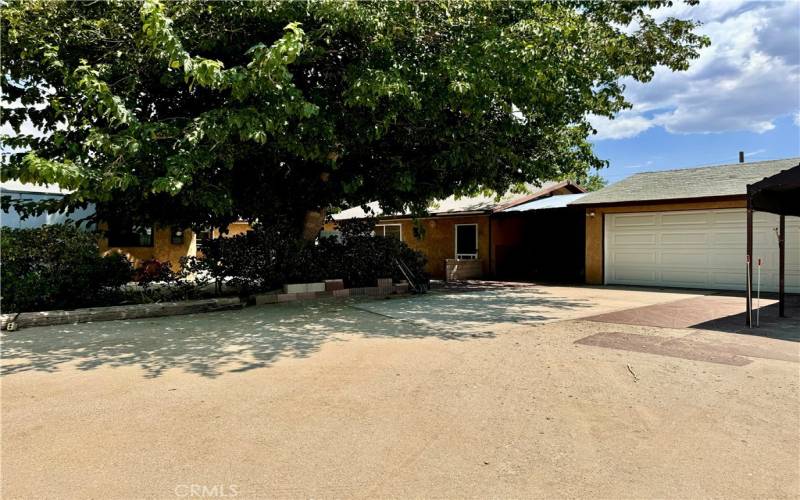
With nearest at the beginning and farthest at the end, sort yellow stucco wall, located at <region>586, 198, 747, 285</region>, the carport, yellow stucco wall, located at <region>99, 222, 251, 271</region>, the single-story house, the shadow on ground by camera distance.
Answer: the shadow on ground < the carport < the single-story house < yellow stucco wall, located at <region>99, 222, 251, 271</region> < yellow stucco wall, located at <region>586, 198, 747, 285</region>

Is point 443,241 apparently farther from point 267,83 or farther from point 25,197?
point 25,197

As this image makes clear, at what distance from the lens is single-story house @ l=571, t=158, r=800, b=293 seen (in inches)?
513

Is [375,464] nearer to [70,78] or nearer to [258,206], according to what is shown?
[70,78]

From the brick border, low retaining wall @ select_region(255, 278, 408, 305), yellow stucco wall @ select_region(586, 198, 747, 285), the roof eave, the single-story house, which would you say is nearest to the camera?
the brick border

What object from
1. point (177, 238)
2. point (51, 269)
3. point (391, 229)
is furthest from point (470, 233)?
point (51, 269)

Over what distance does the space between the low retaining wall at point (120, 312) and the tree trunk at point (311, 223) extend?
284cm

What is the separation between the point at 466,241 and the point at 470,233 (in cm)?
36

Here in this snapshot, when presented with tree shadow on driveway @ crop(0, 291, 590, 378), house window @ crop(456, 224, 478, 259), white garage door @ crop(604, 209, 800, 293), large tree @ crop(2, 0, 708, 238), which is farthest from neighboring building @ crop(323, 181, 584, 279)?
tree shadow on driveway @ crop(0, 291, 590, 378)

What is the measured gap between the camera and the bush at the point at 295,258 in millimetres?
11227

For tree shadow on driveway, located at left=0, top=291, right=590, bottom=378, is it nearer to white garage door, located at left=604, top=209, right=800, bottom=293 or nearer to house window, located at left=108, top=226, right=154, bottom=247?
white garage door, located at left=604, top=209, right=800, bottom=293

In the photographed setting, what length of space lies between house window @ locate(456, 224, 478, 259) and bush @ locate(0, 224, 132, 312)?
12.7 meters

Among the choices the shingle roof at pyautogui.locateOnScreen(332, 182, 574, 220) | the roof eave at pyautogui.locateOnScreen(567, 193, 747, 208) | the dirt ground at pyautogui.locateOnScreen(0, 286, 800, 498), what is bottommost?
the dirt ground at pyautogui.locateOnScreen(0, 286, 800, 498)

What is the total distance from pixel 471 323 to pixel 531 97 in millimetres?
4116

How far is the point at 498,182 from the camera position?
554 inches
